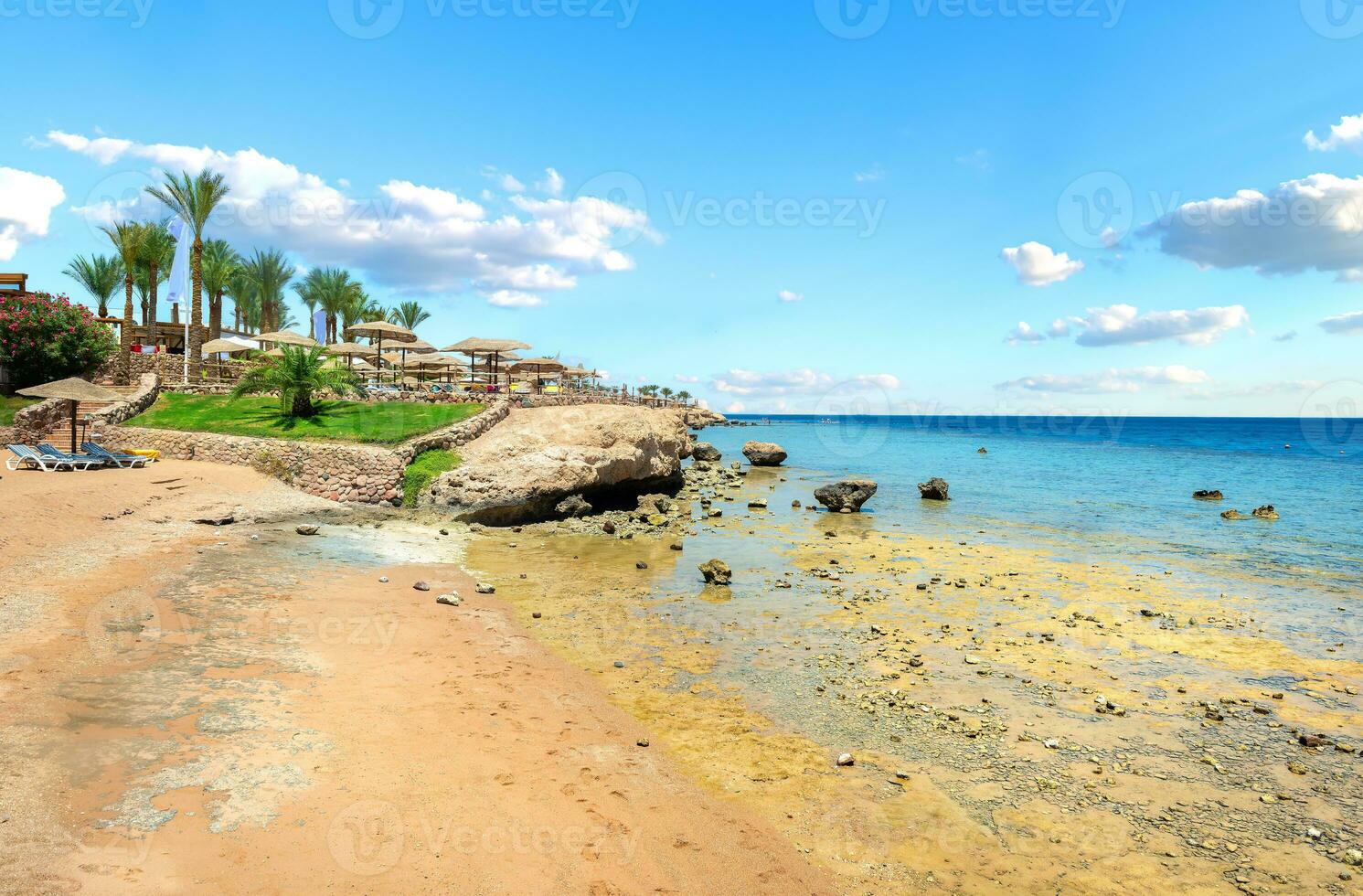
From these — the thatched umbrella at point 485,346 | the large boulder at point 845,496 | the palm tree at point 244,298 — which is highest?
the palm tree at point 244,298

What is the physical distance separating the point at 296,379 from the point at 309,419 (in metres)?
1.87

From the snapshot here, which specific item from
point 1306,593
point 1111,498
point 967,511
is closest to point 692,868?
point 1306,593

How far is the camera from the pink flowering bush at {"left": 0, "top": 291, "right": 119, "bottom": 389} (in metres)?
32.3

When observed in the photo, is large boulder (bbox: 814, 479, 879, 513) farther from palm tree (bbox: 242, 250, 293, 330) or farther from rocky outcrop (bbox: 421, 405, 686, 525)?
palm tree (bbox: 242, 250, 293, 330)

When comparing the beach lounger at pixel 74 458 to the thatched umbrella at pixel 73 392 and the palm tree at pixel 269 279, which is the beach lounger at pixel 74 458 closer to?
the thatched umbrella at pixel 73 392

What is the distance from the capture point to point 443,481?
2583 centimetres

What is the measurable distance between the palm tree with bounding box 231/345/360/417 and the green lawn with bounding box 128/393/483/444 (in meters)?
0.73

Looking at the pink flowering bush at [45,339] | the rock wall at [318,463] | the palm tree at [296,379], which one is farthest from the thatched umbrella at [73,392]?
the pink flowering bush at [45,339]

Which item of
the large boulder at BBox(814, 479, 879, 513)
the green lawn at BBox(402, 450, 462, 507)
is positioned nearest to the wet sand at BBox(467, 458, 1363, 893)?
the green lawn at BBox(402, 450, 462, 507)

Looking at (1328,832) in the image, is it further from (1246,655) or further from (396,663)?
(396,663)

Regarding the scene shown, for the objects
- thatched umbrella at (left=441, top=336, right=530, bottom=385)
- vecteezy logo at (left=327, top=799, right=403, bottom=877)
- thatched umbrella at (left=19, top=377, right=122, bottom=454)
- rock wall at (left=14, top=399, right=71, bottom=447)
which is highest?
thatched umbrella at (left=441, top=336, right=530, bottom=385)

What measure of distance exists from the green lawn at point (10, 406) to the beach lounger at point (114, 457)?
948 cm

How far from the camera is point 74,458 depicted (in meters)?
23.8

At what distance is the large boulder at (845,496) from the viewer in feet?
107
